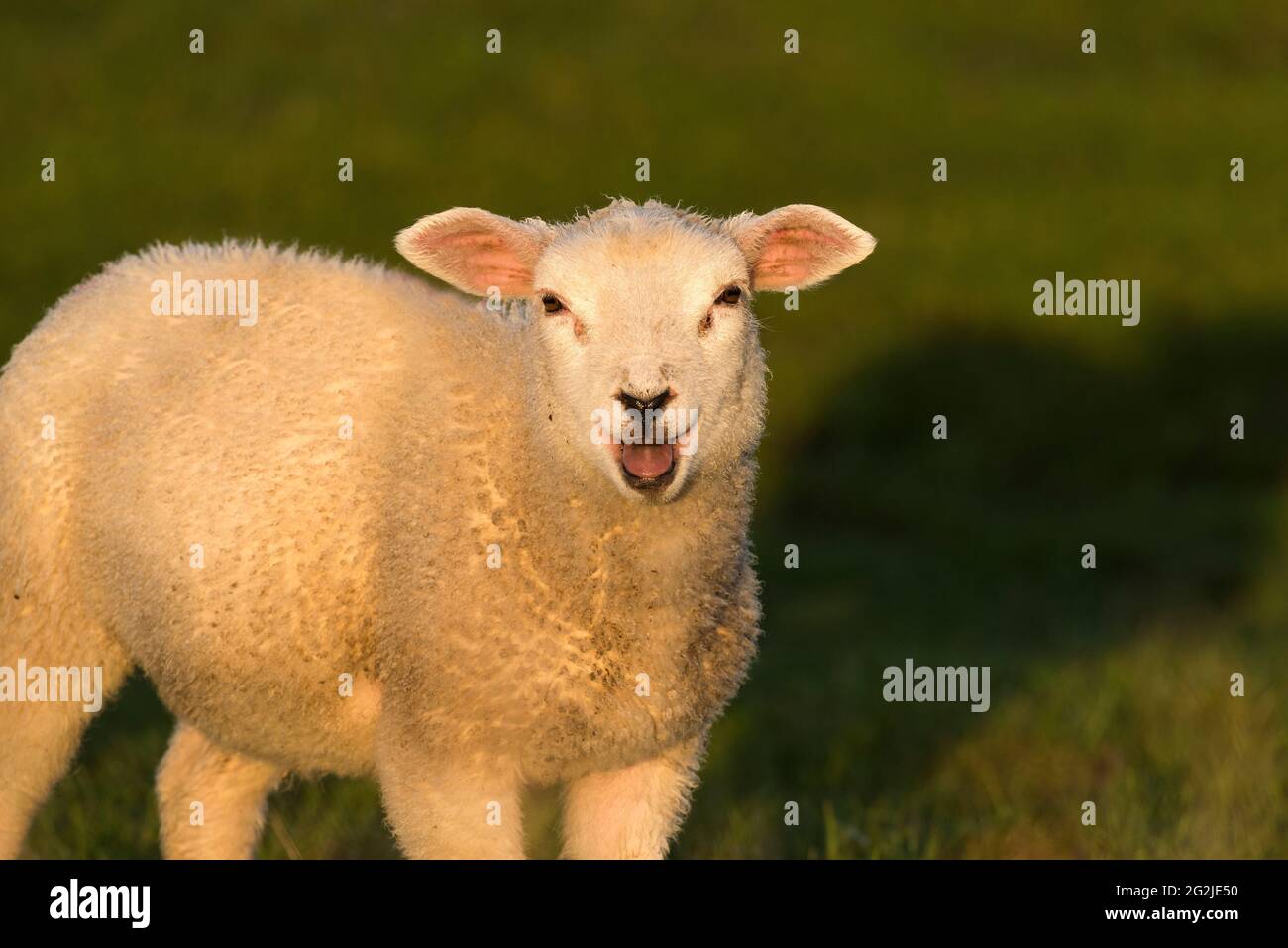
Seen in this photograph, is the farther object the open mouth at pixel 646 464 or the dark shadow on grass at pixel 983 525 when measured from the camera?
the dark shadow on grass at pixel 983 525

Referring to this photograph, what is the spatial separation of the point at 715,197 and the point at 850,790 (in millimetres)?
13874

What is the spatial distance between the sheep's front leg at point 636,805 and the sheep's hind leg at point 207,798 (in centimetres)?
145

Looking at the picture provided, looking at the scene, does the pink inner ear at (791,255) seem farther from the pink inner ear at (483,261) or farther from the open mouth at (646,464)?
the open mouth at (646,464)

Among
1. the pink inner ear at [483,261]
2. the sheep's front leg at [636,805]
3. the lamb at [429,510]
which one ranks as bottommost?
the sheep's front leg at [636,805]

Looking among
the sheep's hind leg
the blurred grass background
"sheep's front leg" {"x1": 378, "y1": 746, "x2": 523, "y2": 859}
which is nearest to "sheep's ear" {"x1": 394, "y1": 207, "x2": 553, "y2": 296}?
"sheep's front leg" {"x1": 378, "y1": 746, "x2": 523, "y2": 859}

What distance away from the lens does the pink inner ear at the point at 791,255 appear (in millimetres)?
5680

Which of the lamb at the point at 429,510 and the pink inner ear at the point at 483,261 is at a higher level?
the pink inner ear at the point at 483,261

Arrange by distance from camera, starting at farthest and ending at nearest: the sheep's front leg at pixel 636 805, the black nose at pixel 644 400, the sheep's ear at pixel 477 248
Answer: the sheep's front leg at pixel 636 805 → the sheep's ear at pixel 477 248 → the black nose at pixel 644 400

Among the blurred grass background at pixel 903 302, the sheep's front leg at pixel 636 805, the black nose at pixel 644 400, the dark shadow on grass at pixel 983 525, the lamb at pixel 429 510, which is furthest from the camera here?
the dark shadow on grass at pixel 983 525

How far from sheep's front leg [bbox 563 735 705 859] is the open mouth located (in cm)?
100

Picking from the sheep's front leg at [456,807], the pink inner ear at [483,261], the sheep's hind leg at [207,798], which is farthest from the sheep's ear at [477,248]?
Answer: the sheep's hind leg at [207,798]

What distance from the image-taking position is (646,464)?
492 cm

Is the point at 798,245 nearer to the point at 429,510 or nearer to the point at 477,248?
the point at 477,248
